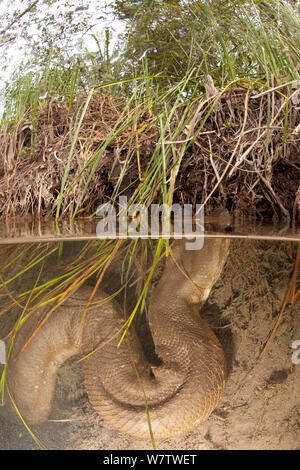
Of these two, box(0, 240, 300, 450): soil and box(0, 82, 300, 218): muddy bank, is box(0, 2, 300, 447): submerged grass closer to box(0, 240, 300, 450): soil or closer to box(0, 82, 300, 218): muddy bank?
box(0, 82, 300, 218): muddy bank

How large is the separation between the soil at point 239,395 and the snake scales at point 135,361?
23 millimetres

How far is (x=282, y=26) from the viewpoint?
6.09ft

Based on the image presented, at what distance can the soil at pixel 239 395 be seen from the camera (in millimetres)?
736

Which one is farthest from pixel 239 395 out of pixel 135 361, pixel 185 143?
pixel 185 143

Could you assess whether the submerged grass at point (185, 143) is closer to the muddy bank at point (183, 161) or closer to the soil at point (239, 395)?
the muddy bank at point (183, 161)

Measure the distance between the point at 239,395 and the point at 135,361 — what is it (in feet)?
0.85

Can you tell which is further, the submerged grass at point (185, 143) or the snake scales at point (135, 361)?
the submerged grass at point (185, 143)

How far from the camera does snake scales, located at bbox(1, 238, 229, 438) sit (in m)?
0.80

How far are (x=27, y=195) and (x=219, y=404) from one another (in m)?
1.47

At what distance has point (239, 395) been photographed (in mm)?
812

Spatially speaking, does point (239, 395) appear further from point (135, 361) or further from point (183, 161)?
point (183, 161)

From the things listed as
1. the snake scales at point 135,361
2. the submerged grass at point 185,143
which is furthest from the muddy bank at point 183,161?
the snake scales at point 135,361

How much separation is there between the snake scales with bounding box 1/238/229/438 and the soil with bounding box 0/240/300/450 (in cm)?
2
